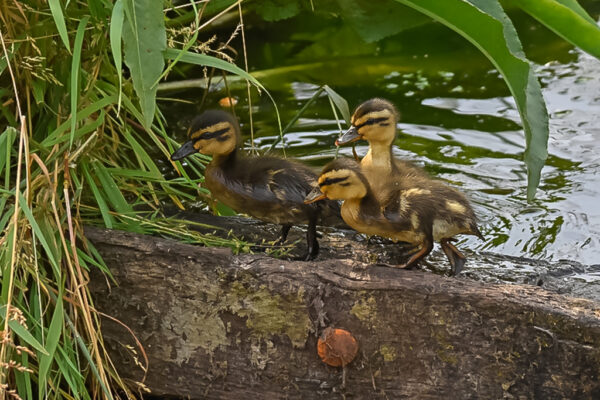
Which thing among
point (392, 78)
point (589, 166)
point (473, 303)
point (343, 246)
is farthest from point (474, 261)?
point (392, 78)

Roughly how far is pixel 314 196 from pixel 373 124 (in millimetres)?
442

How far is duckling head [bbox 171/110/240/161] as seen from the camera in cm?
311

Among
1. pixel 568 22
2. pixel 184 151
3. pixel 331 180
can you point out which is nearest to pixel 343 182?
pixel 331 180

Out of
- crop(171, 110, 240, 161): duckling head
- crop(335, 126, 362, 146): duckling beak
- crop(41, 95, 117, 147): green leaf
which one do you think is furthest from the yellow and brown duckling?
crop(41, 95, 117, 147): green leaf

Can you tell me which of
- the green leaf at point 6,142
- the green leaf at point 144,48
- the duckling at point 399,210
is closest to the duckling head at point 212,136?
the duckling at point 399,210

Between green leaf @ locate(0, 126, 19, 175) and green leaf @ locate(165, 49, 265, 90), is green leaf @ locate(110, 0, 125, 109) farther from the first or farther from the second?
green leaf @ locate(0, 126, 19, 175)

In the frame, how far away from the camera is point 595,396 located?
2303 mm

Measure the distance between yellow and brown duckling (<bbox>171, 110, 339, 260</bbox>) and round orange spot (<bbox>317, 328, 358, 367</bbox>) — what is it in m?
0.51

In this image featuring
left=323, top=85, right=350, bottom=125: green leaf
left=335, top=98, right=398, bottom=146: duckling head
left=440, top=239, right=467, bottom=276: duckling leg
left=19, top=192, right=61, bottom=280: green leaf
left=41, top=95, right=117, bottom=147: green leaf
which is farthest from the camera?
left=335, top=98, right=398, bottom=146: duckling head

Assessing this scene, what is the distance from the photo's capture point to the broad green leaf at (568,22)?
8.98 feet

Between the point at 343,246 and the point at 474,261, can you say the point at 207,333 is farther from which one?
the point at 474,261

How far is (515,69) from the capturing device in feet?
8.48

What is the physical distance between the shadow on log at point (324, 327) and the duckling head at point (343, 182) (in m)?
0.29

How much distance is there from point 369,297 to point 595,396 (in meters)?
0.59
